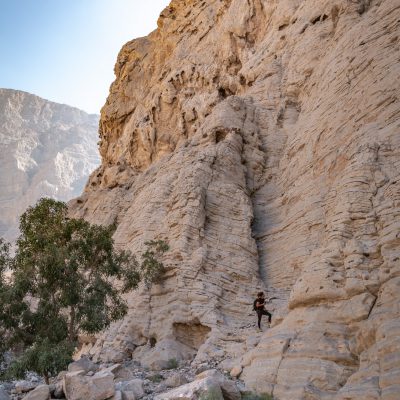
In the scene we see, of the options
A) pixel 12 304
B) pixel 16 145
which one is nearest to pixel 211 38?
pixel 12 304

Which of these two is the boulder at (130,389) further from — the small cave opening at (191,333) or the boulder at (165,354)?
the small cave opening at (191,333)

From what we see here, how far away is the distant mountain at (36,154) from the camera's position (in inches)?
5477

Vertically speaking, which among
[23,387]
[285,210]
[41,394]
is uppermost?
[285,210]

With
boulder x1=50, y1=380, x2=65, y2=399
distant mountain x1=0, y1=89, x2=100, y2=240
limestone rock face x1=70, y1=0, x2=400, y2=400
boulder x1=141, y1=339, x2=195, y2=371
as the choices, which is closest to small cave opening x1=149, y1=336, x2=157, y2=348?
limestone rock face x1=70, y1=0, x2=400, y2=400

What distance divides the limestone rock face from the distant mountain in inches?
4136

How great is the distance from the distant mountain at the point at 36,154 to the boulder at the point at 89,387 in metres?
118

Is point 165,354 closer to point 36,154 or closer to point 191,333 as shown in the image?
point 191,333

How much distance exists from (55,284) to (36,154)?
5945 inches

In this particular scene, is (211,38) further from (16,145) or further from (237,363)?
(16,145)

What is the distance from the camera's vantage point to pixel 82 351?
889 inches

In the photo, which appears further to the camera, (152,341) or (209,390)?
(152,341)

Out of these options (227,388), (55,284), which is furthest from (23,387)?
(227,388)

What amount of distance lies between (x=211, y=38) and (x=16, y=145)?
123 meters

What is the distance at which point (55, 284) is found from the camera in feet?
59.6
